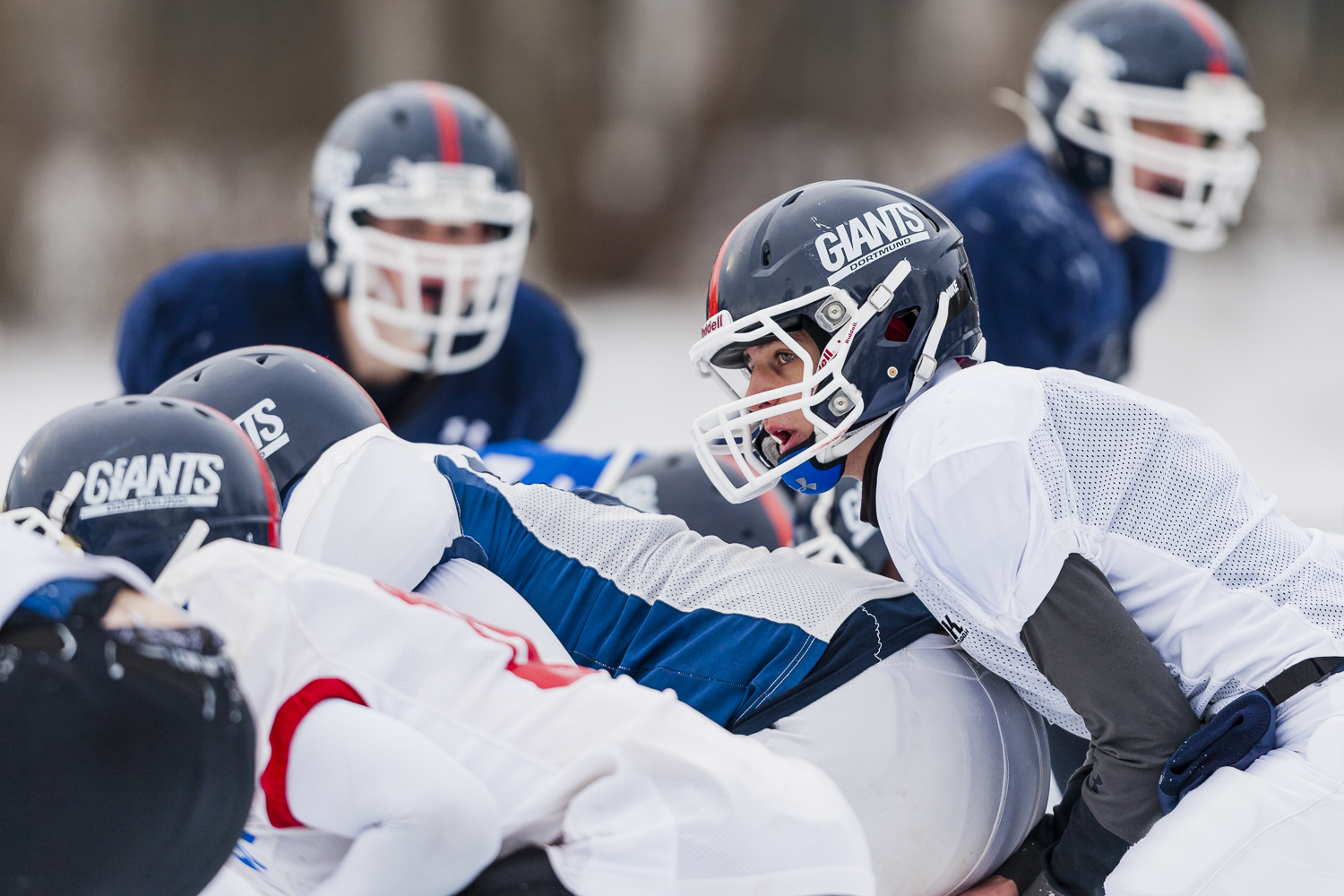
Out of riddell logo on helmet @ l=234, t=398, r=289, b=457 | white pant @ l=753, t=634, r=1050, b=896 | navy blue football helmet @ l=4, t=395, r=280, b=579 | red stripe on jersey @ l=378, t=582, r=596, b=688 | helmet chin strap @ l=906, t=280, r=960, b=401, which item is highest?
helmet chin strap @ l=906, t=280, r=960, b=401

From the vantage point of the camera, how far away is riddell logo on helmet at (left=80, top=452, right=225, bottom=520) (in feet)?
5.75

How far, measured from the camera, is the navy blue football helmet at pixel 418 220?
3.74 m

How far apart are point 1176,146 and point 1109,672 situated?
274 cm

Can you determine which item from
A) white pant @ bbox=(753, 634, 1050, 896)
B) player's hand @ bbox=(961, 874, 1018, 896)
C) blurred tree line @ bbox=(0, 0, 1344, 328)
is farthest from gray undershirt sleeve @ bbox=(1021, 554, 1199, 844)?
blurred tree line @ bbox=(0, 0, 1344, 328)

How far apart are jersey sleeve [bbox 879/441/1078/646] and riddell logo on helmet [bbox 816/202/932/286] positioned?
43 centimetres

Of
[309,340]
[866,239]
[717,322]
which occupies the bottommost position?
[309,340]

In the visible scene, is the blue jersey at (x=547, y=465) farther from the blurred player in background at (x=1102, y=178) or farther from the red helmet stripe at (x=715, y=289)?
the blurred player in background at (x=1102, y=178)

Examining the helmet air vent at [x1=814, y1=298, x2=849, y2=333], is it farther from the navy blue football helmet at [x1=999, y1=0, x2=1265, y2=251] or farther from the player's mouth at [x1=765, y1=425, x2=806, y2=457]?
the navy blue football helmet at [x1=999, y1=0, x2=1265, y2=251]

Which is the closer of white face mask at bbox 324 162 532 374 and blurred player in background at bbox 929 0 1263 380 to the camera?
white face mask at bbox 324 162 532 374

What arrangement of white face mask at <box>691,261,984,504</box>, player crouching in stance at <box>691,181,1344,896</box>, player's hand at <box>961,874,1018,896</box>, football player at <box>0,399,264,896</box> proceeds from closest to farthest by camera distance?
football player at <box>0,399,264,896</box> < player crouching in stance at <box>691,181,1344,896</box> < player's hand at <box>961,874,1018,896</box> < white face mask at <box>691,261,984,504</box>

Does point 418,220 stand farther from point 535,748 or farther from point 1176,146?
point 535,748

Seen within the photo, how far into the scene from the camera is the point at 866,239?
2.12 meters

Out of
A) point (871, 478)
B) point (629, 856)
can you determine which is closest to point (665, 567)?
point (871, 478)

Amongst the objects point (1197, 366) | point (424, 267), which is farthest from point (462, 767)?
point (1197, 366)
